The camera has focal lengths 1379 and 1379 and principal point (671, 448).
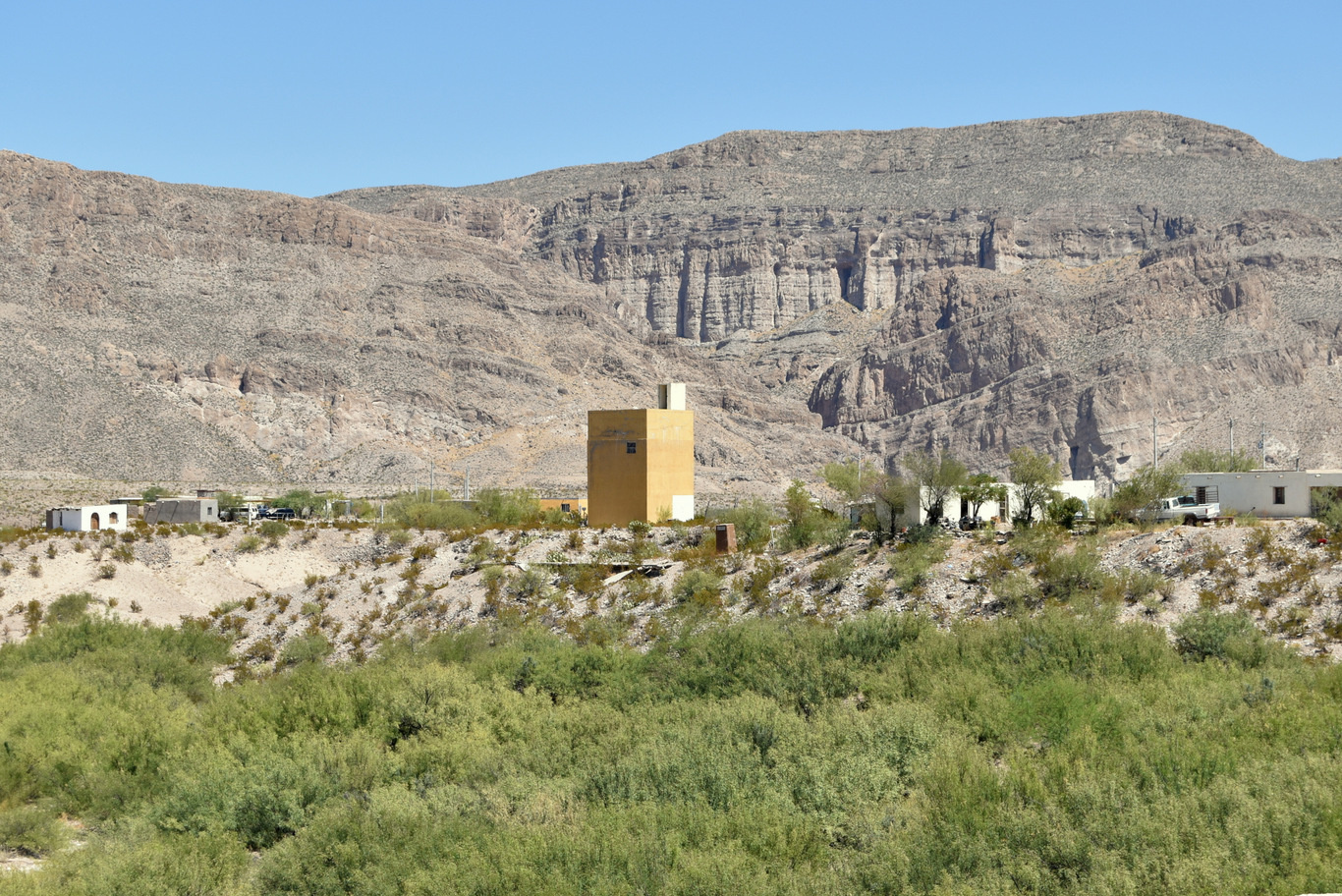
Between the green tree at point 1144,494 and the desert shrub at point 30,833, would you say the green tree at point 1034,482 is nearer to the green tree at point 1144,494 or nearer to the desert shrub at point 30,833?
the green tree at point 1144,494

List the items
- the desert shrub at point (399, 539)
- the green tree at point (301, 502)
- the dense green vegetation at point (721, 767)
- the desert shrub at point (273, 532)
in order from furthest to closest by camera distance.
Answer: the green tree at point (301, 502) → the desert shrub at point (273, 532) → the desert shrub at point (399, 539) → the dense green vegetation at point (721, 767)

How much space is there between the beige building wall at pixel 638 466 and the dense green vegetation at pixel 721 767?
51.2 feet

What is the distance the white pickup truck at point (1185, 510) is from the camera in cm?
3718

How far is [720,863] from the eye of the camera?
14.9 metres

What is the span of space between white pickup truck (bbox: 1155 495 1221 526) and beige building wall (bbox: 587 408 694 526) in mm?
15695

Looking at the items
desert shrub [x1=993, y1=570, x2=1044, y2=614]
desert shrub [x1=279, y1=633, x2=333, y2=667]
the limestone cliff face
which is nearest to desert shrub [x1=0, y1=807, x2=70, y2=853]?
desert shrub [x1=279, y1=633, x2=333, y2=667]

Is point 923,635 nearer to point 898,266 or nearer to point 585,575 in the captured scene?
point 585,575

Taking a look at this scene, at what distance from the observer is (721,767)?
765 inches

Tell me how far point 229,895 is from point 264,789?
431cm

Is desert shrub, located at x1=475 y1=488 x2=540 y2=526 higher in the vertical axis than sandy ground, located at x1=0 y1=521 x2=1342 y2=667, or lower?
higher

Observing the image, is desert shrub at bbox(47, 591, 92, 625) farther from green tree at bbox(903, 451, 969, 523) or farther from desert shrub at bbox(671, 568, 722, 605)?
green tree at bbox(903, 451, 969, 523)

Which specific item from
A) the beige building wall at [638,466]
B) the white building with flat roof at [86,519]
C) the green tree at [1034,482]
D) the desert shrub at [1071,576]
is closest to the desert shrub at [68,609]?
the white building with flat roof at [86,519]

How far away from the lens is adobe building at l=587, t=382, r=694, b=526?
155ft

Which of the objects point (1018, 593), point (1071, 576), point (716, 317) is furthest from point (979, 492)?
point (716, 317)
